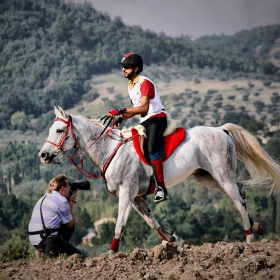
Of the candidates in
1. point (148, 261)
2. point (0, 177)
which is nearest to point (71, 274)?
point (148, 261)

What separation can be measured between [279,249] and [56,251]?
3.77m

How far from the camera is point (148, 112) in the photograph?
38.0 feet

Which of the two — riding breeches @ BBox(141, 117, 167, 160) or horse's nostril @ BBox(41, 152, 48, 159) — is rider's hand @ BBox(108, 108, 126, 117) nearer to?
riding breeches @ BBox(141, 117, 167, 160)

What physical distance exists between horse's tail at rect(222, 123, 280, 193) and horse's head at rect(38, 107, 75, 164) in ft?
10.7

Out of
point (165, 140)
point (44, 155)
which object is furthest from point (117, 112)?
point (44, 155)

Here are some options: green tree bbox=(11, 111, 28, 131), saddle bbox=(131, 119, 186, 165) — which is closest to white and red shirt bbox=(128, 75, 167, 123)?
saddle bbox=(131, 119, 186, 165)

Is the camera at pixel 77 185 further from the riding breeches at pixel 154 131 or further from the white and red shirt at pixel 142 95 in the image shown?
the white and red shirt at pixel 142 95

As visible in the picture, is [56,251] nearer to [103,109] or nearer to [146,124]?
[146,124]

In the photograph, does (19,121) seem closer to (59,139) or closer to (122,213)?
(59,139)

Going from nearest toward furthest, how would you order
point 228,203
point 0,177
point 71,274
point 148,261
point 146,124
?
point 71,274, point 148,261, point 146,124, point 228,203, point 0,177

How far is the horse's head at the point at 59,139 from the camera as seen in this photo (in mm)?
11023

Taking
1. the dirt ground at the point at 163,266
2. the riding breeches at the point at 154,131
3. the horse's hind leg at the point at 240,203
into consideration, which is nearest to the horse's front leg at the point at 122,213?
the dirt ground at the point at 163,266

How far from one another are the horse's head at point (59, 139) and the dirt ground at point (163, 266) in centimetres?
194

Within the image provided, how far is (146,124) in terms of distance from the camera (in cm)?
1151
